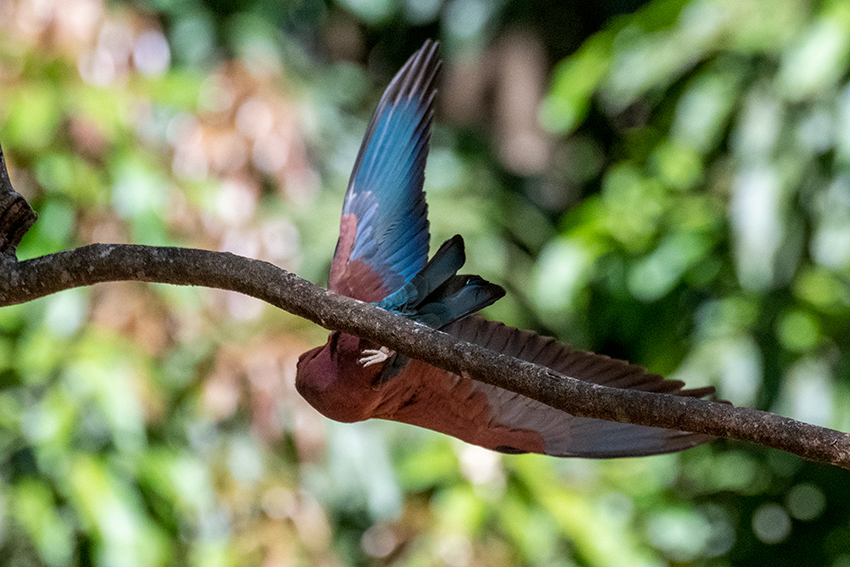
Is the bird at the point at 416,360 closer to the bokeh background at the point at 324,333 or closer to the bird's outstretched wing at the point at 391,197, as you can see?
the bird's outstretched wing at the point at 391,197

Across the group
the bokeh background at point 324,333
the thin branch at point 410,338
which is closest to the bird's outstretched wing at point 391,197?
the thin branch at point 410,338

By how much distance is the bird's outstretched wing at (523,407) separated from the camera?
0.62 metres

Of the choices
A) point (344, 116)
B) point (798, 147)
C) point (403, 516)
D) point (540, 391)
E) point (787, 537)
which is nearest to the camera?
point (540, 391)

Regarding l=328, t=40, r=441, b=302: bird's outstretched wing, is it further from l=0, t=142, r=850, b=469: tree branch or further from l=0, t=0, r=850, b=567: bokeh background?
l=0, t=0, r=850, b=567: bokeh background

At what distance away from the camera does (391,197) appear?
0.65 metres

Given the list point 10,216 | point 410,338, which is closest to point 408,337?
point 410,338

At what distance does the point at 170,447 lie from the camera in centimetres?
177

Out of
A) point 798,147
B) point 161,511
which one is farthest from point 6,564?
point 798,147

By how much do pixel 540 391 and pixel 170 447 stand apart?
1473 millimetres

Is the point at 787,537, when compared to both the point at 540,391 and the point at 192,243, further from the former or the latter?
the point at 540,391

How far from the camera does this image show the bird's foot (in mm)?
543

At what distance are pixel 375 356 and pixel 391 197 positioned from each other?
16 cm

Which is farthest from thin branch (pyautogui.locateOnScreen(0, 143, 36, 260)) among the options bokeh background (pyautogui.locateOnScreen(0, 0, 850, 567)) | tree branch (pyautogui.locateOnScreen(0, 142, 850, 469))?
bokeh background (pyautogui.locateOnScreen(0, 0, 850, 567))

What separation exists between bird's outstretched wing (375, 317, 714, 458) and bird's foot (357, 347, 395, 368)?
36 mm
